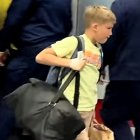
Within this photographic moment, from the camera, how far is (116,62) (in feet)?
9.92

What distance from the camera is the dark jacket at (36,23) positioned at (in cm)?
306

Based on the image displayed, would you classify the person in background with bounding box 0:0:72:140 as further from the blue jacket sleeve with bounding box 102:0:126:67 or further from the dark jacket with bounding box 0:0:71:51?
the blue jacket sleeve with bounding box 102:0:126:67

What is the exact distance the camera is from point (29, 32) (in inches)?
123

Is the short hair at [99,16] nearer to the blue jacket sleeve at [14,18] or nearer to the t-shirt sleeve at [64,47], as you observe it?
the t-shirt sleeve at [64,47]

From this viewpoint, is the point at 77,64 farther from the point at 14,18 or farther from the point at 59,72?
the point at 14,18

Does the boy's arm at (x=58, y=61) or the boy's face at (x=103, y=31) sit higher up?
the boy's face at (x=103, y=31)

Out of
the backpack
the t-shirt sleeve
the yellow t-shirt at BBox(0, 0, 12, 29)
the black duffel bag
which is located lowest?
the black duffel bag

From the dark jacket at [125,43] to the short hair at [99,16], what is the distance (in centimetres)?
12

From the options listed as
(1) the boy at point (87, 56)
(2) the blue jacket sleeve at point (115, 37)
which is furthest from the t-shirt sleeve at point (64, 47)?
(2) the blue jacket sleeve at point (115, 37)

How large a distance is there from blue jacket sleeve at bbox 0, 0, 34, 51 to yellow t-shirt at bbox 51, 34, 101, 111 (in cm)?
44

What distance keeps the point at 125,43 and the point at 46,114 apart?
720 mm

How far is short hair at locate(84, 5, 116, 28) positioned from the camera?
278cm

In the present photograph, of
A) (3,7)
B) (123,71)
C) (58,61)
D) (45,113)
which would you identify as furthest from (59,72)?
(3,7)

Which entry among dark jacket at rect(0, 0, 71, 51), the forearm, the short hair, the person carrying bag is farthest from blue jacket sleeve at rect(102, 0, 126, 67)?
the person carrying bag
